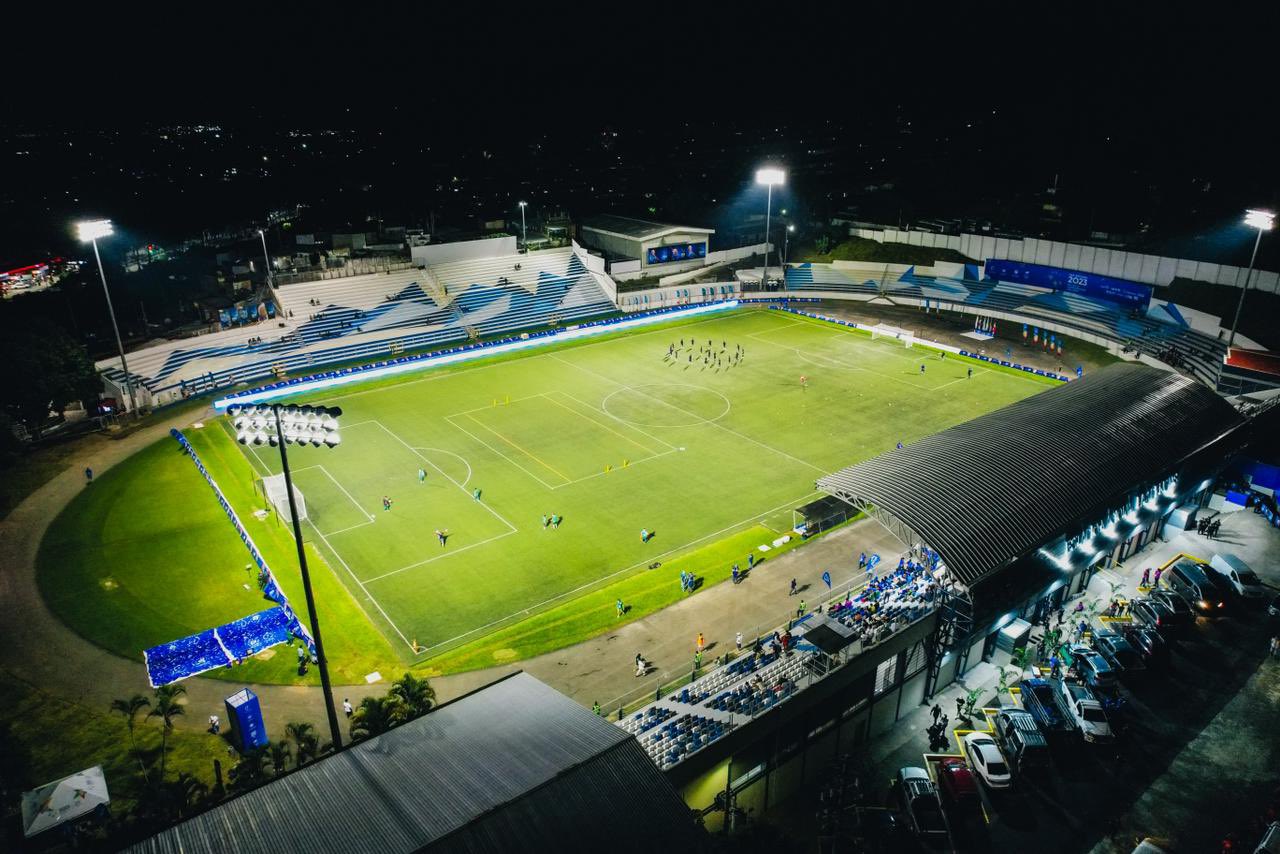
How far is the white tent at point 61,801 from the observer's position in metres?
21.2

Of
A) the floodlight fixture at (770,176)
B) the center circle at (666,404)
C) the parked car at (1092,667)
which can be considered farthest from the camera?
the floodlight fixture at (770,176)

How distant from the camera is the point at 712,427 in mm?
52094

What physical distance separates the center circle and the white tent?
3584 cm

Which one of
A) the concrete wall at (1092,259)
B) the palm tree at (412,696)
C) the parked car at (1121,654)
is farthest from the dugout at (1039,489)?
the concrete wall at (1092,259)

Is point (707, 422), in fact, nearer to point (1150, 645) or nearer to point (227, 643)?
point (1150, 645)

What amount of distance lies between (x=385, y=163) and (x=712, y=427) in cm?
13527

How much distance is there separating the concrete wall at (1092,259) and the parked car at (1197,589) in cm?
4127

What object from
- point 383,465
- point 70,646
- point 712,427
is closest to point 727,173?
point 712,427

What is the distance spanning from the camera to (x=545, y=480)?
1770 inches

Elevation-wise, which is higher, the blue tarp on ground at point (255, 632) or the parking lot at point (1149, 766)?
the blue tarp on ground at point (255, 632)

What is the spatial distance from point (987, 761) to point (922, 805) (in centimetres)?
312

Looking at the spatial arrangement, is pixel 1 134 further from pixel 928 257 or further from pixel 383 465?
pixel 928 257

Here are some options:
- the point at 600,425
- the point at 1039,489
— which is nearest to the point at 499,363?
the point at 600,425

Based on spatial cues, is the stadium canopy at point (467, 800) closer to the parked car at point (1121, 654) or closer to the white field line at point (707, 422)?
the parked car at point (1121, 654)
